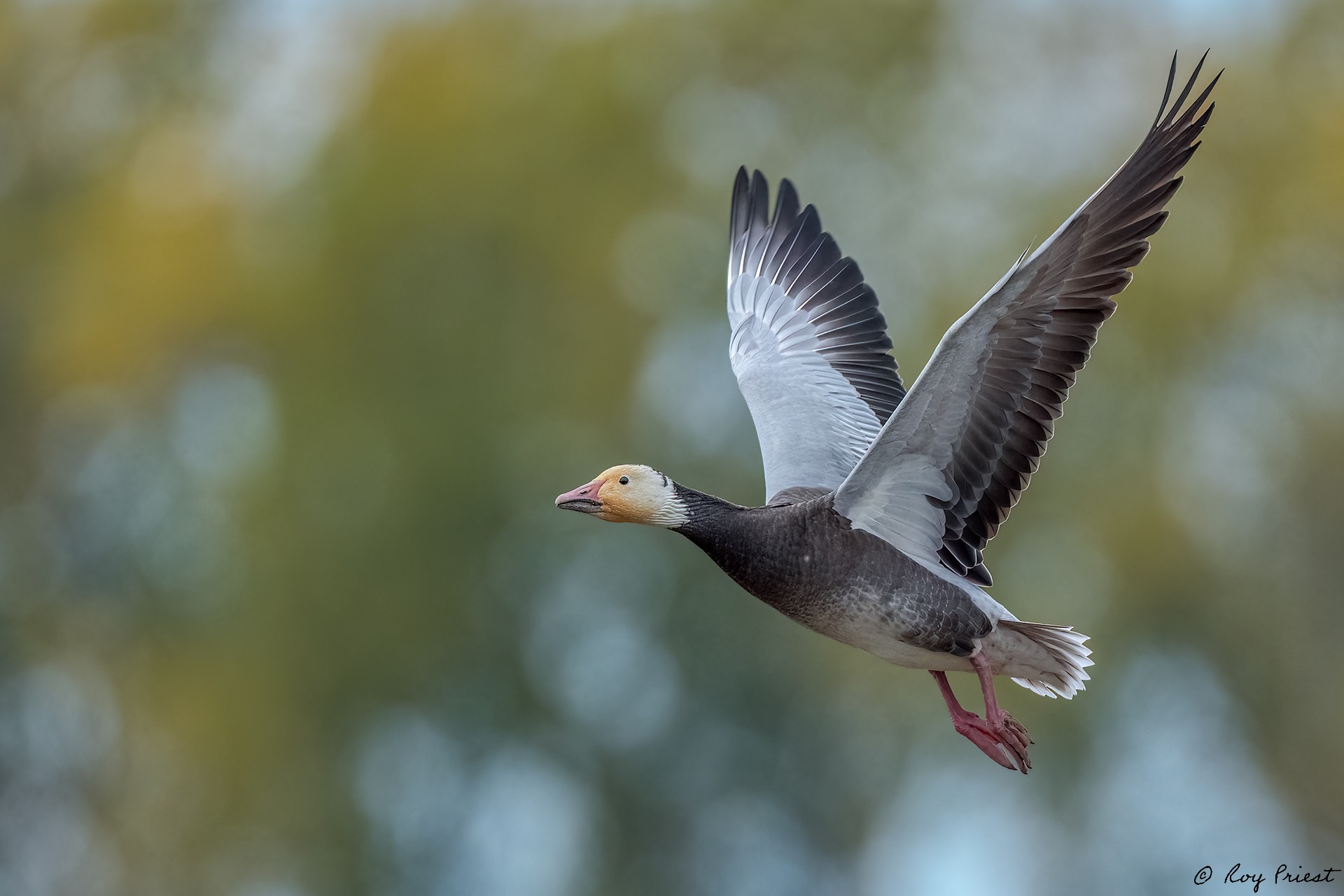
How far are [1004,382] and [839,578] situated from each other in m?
1.25

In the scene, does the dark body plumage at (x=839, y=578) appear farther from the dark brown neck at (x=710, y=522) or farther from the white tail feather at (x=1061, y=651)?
the white tail feather at (x=1061, y=651)

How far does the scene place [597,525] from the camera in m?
22.8

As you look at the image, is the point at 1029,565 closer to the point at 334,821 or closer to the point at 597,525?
the point at 597,525

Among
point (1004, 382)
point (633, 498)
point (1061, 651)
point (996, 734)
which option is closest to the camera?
point (1004, 382)

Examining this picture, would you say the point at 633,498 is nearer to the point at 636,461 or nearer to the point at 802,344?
the point at 802,344

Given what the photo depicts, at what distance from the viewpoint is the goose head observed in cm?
880

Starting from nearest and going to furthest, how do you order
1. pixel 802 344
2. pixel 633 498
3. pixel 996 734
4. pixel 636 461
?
pixel 996 734 → pixel 633 498 → pixel 802 344 → pixel 636 461

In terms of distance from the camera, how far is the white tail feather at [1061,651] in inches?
352

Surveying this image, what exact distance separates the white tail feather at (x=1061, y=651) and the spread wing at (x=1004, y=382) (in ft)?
1.26

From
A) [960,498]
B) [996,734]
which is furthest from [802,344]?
[996,734]

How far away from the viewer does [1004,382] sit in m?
8.24

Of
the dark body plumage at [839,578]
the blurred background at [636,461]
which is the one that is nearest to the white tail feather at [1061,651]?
the dark body plumage at [839,578]

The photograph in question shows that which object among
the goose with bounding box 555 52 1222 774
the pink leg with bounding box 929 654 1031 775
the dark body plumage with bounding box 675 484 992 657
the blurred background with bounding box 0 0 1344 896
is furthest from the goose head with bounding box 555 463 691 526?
the blurred background with bounding box 0 0 1344 896

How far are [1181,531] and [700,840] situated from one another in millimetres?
7277
